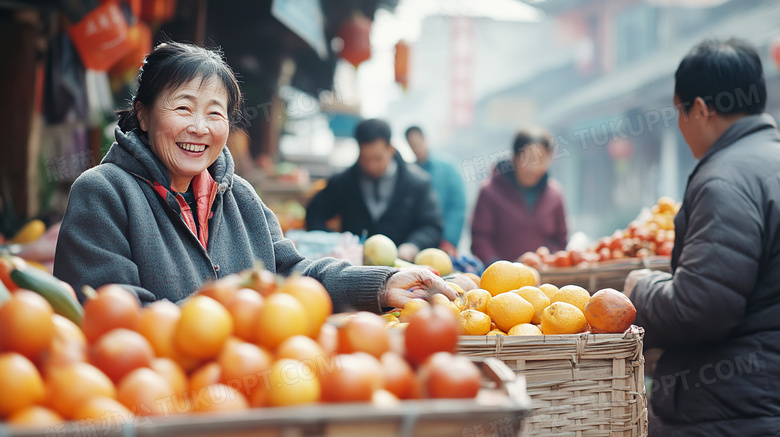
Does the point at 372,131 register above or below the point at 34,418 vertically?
above

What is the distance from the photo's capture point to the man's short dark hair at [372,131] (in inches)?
194

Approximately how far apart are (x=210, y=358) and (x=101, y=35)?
3850 millimetres

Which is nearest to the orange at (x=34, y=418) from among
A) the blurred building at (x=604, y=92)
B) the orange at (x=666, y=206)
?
the orange at (x=666, y=206)

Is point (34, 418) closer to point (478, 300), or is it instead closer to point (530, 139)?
point (478, 300)

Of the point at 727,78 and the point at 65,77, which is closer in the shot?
the point at 727,78

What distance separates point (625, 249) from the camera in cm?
383

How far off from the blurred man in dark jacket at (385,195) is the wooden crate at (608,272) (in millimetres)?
1467

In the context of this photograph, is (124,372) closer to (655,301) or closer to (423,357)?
(423,357)

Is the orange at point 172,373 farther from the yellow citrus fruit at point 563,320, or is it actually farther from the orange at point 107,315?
the yellow citrus fruit at point 563,320

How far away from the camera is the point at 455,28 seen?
2323cm

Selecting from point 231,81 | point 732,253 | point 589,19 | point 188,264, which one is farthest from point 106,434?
point 589,19

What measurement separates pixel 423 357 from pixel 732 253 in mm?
1501

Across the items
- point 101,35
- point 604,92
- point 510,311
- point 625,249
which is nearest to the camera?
point 510,311

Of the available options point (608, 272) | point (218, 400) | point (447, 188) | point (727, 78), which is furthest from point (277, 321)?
point (447, 188)
